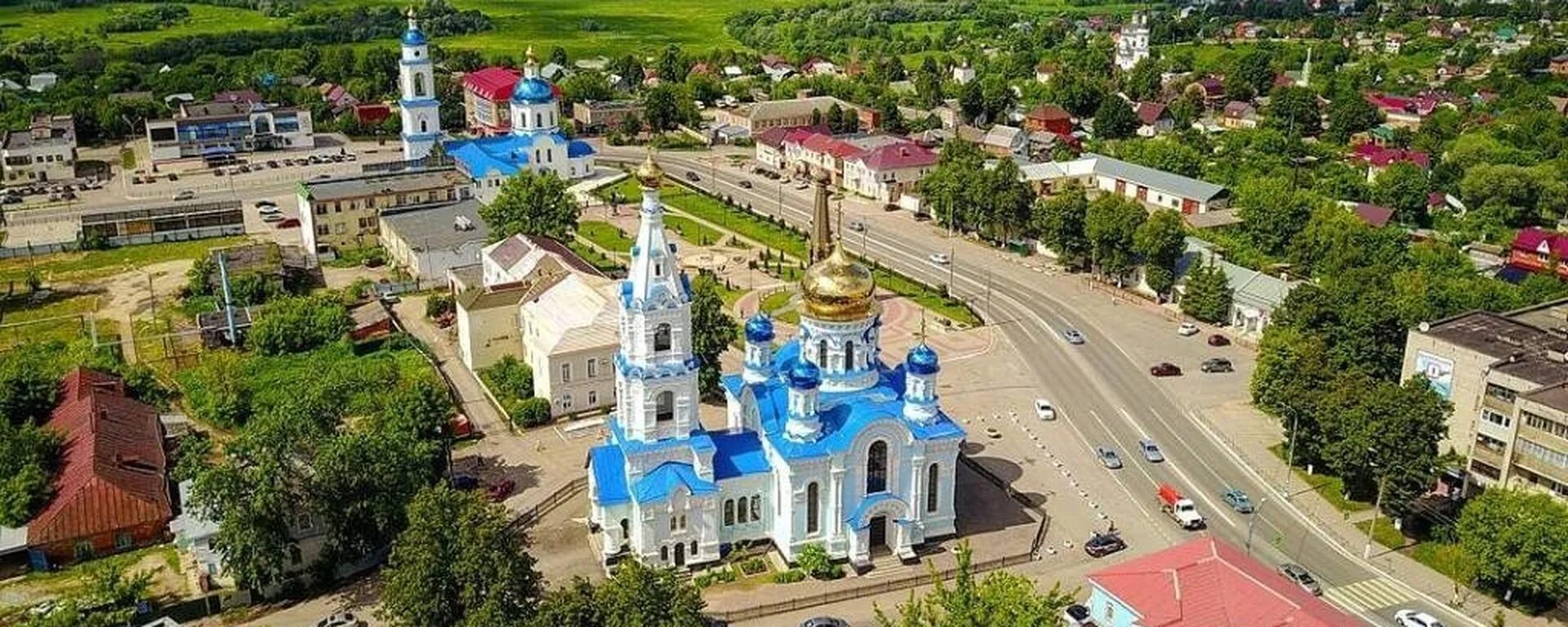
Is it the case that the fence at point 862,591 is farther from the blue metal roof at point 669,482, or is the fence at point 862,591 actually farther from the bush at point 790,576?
the blue metal roof at point 669,482

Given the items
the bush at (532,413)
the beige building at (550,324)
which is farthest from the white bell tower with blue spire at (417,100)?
the bush at (532,413)

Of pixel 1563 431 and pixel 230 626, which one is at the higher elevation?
pixel 1563 431

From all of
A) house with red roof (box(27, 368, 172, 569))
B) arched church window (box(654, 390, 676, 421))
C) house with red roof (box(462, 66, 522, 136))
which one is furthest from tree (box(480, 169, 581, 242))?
house with red roof (box(462, 66, 522, 136))

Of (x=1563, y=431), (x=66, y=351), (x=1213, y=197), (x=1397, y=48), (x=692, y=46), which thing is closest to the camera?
(x=1563, y=431)

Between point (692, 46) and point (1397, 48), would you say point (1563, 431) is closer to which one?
point (1397, 48)

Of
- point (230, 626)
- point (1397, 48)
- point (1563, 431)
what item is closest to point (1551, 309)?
point (1563, 431)

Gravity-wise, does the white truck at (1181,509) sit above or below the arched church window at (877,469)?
below

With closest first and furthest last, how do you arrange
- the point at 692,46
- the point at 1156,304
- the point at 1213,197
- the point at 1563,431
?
1. the point at 1563,431
2. the point at 1156,304
3. the point at 1213,197
4. the point at 692,46
